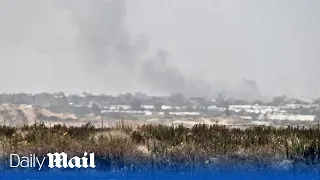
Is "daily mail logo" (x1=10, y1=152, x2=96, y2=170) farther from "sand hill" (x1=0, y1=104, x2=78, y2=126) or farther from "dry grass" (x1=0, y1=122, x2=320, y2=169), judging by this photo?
"sand hill" (x1=0, y1=104, x2=78, y2=126)

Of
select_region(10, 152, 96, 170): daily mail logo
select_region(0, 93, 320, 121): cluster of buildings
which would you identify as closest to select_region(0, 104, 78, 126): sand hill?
select_region(0, 93, 320, 121): cluster of buildings

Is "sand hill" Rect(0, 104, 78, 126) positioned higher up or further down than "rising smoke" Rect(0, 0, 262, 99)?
further down

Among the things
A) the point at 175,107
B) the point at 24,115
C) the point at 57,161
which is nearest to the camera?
the point at 57,161

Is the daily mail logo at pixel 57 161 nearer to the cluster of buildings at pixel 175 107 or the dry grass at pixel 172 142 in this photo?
the dry grass at pixel 172 142

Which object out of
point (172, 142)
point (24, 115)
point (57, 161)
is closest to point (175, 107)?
point (172, 142)

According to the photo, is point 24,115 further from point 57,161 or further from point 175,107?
point 175,107

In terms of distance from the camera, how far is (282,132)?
27.1 ft

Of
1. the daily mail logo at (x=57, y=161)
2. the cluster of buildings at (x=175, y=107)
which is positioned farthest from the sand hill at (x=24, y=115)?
the daily mail logo at (x=57, y=161)

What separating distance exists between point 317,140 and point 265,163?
60cm

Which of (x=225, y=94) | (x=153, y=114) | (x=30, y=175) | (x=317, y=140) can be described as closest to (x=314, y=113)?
(x=317, y=140)

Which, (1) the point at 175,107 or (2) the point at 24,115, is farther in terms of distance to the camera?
(2) the point at 24,115

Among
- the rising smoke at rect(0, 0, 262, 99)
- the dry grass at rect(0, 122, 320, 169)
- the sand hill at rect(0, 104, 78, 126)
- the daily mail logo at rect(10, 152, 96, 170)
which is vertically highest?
the rising smoke at rect(0, 0, 262, 99)

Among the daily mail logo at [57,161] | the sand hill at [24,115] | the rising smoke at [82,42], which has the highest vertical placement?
the rising smoke at [82,42]

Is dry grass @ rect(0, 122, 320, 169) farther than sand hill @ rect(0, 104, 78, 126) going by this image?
No
